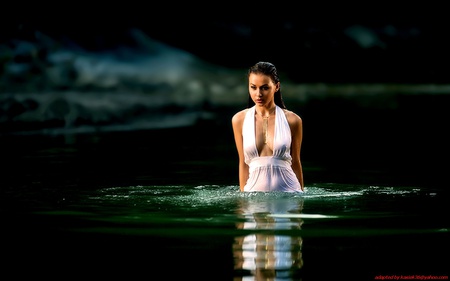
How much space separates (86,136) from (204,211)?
10.8m

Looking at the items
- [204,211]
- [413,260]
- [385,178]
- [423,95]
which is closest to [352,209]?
[204,211]

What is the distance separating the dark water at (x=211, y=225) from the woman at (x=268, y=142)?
174 millimetres

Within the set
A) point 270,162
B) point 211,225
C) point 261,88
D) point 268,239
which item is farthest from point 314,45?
point 268,239

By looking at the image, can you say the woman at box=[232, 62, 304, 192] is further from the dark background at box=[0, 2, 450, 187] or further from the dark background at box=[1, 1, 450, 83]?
the dark background at box=[1, 1, 450, 83]

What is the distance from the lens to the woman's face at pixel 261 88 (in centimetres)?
980

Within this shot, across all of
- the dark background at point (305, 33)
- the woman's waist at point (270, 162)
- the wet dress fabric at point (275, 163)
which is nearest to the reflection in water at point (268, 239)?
the wet dress fabric at point (275, 163)

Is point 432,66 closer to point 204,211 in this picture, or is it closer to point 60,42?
point 60,42

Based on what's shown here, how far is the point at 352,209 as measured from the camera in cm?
941

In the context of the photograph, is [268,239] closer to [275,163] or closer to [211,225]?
[211,225]

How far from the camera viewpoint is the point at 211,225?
8.50m

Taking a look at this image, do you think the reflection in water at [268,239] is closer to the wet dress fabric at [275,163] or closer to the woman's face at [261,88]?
the wet dress fabric at [275,163]

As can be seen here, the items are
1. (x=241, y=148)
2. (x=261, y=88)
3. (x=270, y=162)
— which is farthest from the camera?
(x=241, y=148)

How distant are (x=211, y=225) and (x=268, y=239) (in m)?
0.85

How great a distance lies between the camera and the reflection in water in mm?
6645
